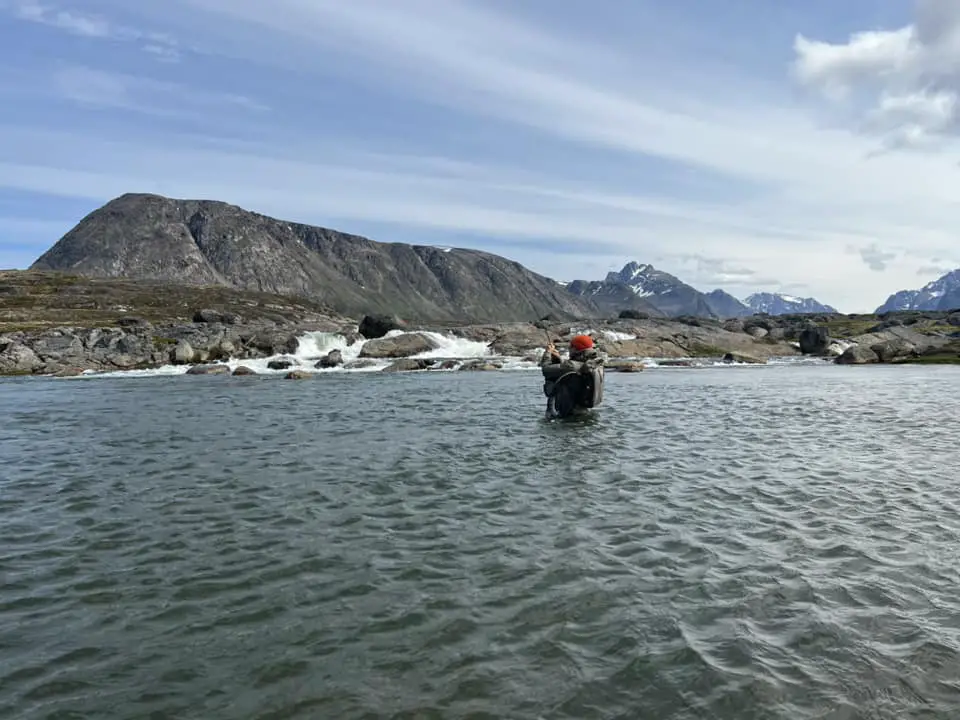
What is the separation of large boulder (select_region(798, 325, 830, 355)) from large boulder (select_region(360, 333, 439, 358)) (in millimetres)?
64070

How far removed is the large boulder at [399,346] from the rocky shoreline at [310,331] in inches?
6.0

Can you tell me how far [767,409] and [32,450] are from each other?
36.0m

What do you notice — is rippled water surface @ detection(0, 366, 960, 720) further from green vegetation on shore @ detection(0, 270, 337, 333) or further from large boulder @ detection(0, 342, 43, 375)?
green vegetation on shore @ detection(0, 270, 337, 333)

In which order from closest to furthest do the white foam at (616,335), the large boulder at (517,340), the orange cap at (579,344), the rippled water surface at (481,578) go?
1. the rippled water surface at (481,578)
2. the orange cap at (579,344)
3. the large boulder at (517,340)
4. the white foam at (616,335)

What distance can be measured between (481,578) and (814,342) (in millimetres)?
113781

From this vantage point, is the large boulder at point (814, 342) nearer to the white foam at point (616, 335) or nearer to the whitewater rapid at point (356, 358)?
the whitewater rapid at point (356, 358)

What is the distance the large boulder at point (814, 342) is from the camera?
109 metres

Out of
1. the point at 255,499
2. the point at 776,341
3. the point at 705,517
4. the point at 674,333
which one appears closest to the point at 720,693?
the point at 705,517

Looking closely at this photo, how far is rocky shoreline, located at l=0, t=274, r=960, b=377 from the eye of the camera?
75188 mm

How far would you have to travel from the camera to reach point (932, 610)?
10.2 m

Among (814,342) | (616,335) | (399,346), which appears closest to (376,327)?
(399,346)

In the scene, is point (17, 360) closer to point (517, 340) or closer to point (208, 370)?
point (208, 370)

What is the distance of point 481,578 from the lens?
38.1ft

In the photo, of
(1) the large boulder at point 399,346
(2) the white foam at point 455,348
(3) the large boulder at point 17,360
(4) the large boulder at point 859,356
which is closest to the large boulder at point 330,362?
(1) the large boulder at point 399,346
